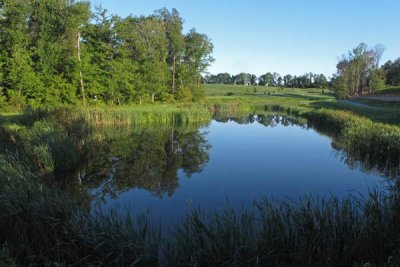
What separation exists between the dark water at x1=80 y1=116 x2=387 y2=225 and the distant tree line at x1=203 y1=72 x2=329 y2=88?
293 ft

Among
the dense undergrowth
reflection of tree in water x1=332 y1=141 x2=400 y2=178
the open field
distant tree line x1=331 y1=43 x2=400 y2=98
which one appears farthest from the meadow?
distant tree line x1=331 y1=43 x2=400 y2=98

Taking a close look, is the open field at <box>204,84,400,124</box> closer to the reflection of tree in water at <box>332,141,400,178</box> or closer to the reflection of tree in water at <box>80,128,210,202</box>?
the reflection of tree in water at <box>332,141,400,178</box>

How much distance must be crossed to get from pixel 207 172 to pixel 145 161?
3.41 meters

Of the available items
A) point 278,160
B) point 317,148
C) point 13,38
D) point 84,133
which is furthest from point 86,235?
point 13,38

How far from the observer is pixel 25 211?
6.32m

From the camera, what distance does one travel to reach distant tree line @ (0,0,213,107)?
29.1 m

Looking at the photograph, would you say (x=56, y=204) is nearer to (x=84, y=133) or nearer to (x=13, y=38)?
(x=84, y=133)

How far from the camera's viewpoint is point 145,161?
51.8 ft

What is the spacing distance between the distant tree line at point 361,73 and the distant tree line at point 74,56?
31.3m

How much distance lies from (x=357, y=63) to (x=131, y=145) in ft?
168

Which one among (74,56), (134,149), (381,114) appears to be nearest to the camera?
(134,149)

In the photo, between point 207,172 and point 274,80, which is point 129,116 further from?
point 274,80

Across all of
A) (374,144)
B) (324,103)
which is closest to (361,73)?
(324,103)

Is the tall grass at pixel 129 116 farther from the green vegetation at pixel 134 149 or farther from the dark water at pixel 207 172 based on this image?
the dark water at pixel 207 172
